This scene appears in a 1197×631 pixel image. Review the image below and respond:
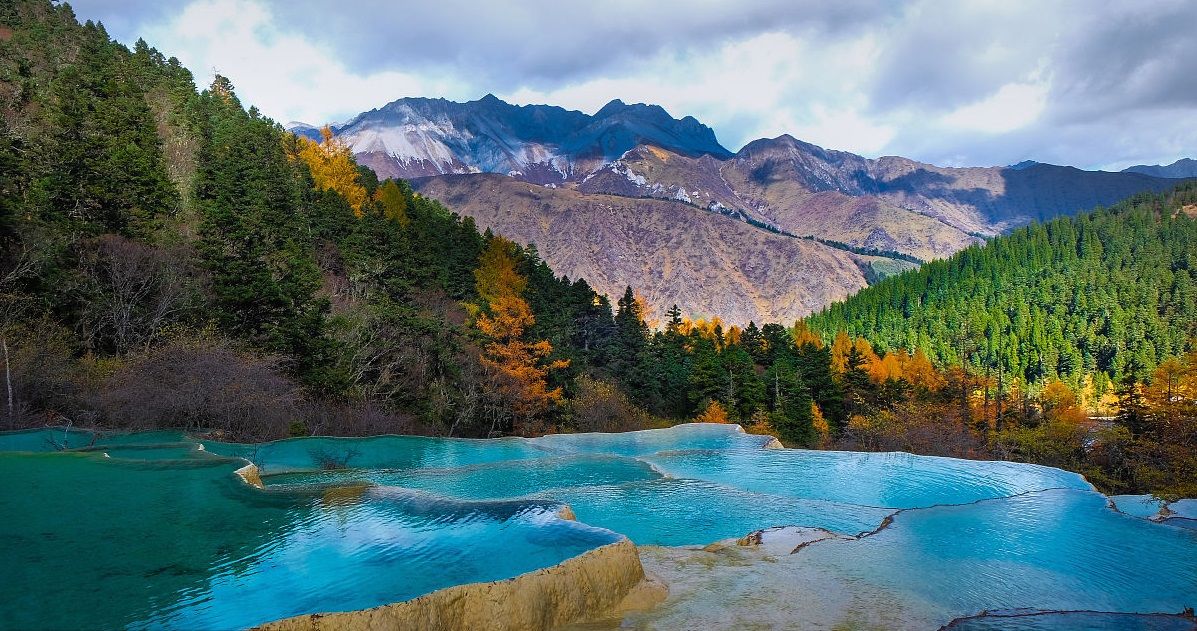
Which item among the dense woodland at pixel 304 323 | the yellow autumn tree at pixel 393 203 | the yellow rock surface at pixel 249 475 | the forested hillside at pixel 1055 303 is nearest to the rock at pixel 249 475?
the yellow rock surface at pixel 249 475

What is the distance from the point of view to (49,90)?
3005 cm

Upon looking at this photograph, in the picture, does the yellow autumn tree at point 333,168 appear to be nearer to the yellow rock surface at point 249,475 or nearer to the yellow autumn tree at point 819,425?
the yellow rock surface at point 249,475

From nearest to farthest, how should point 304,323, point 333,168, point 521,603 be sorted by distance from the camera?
1. point 521,603
2. point 304,323
3. point 333,168

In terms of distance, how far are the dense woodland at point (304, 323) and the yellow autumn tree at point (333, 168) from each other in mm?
243

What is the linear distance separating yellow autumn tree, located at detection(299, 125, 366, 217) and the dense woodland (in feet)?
0.80

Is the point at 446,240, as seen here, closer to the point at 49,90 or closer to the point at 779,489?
the point at 49,90

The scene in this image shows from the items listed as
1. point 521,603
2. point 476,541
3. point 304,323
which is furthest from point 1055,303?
point 521,603

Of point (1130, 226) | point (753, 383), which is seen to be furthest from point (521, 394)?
point (1130, 226)

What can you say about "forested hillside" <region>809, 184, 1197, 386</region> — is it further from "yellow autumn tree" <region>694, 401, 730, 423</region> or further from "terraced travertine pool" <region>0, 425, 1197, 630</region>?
"terraced travertine pool" <region>0, 425, 1197, 630</region>

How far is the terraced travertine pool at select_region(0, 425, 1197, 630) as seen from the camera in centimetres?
634

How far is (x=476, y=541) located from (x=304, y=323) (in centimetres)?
1867

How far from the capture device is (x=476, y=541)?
8.08 meters

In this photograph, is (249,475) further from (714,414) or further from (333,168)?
(333,168)

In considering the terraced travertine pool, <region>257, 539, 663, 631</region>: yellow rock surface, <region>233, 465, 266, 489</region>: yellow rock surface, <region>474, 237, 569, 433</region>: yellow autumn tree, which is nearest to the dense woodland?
<region>474, 237, 569, 433</region>: yellow autumn tree
